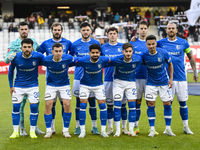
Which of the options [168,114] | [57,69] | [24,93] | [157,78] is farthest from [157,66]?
[24,93]

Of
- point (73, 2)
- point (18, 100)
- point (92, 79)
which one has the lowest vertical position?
point (18, 100)

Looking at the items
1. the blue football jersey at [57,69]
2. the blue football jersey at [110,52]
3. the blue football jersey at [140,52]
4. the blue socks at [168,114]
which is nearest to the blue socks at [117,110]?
the blue football jersey at [110,52]

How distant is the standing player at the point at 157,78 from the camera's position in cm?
600

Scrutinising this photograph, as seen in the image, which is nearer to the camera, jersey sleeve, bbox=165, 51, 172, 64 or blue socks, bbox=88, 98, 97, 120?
jersey sleeve, bbox=165, 51, 172, 64

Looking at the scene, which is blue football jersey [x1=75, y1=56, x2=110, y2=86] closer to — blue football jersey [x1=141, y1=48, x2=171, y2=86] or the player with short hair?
the player with short hair

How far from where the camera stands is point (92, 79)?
6.05 metres

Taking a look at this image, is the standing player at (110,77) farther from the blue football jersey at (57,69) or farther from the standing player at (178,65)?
the standing player at (178,65)

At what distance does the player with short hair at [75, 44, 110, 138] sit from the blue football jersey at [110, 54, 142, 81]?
0.62 feet

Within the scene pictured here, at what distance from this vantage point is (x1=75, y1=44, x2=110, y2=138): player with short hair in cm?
597

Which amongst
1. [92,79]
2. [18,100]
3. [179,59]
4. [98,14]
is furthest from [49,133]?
[98,14]

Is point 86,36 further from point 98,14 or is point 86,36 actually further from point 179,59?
point 98,14

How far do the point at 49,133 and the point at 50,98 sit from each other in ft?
2.16

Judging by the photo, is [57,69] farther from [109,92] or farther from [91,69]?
[109,92]

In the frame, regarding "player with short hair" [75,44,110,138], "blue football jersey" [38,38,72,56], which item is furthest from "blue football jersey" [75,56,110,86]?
"blue football jersey" [38,38,72,56]
